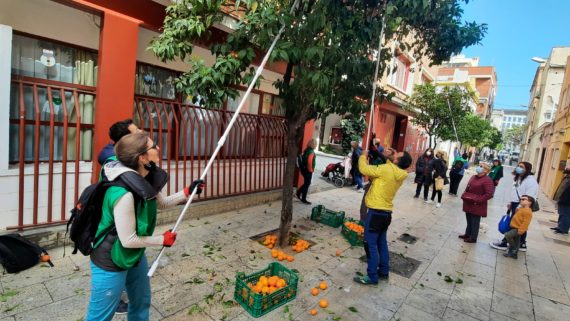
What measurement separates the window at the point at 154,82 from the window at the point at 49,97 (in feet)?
2.50

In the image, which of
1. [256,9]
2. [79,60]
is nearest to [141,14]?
[79,60]

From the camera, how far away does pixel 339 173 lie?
11109 millimetres

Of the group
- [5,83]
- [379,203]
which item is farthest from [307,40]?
[5,83]

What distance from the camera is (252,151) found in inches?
295

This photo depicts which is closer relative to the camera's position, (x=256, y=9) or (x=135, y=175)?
(x=135, y=175)

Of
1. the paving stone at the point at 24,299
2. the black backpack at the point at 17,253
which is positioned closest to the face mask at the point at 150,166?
the paving stone at the point at 24,299

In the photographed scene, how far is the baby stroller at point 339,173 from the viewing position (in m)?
10.8

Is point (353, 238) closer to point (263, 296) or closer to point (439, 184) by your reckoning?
point (263, 296)

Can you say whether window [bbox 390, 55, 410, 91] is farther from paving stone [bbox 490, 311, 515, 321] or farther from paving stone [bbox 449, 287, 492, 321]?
paving stone [bbox 490, 311, 515, 321]

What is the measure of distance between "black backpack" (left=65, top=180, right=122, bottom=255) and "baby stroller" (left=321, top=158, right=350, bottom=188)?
Result: 9295 millimetres

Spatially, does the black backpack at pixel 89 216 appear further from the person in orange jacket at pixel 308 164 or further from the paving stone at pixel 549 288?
the person in orange jacket at pixel 308 164

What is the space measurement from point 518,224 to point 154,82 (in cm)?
718

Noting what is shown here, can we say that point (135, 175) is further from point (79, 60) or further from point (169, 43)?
point (79, 60)

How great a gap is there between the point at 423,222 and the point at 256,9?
6238 mm
